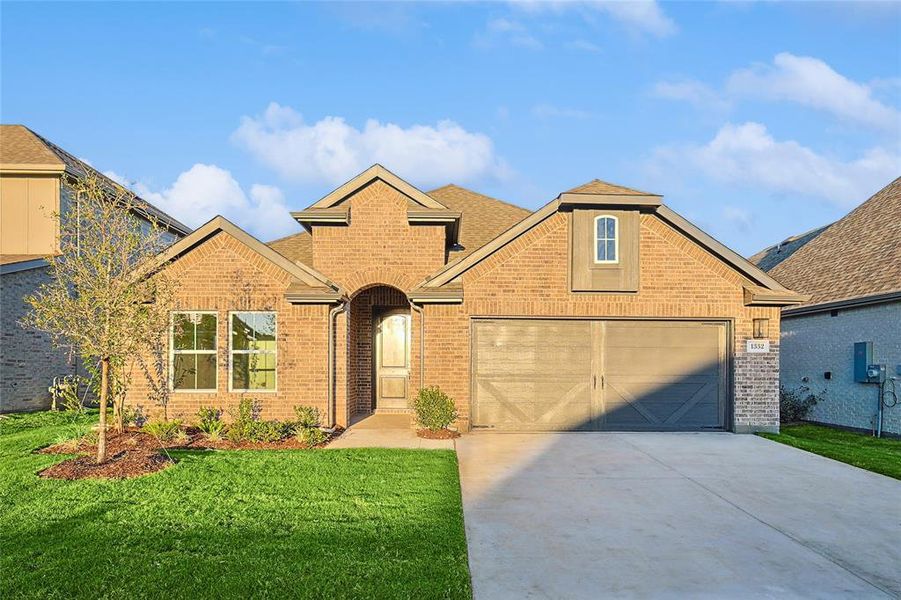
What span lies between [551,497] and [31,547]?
566cm

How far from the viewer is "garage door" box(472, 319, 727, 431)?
11.8m

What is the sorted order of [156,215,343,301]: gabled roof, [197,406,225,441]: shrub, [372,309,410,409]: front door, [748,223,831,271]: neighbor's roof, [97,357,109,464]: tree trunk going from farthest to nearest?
[748,223,831,271]: neighbor's roof → [372,309,410,409]: front door → [156,215,343,301]: gabled roof → [197,406,225,441]: shrub → [97,357,109,464]: tree trunk

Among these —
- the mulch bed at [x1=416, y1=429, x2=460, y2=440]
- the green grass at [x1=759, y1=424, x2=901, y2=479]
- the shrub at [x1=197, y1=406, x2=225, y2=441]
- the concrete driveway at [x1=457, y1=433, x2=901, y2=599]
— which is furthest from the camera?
the mulch bed at [x1=416, y1=429, x2=460, y2=440]

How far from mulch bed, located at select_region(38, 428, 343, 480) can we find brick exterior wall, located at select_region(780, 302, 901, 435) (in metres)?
12.5

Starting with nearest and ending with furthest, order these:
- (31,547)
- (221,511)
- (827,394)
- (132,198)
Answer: (31,547) < (221,511) < (132,198) < (827,394)

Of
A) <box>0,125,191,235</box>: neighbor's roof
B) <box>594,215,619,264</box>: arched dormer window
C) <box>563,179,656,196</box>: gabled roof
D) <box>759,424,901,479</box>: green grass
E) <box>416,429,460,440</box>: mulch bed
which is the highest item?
<box>0,125,191,235</box>: neighbor's roof

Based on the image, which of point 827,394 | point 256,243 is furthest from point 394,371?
point 827,394

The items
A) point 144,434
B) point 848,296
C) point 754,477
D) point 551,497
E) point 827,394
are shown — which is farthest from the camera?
point 827,394

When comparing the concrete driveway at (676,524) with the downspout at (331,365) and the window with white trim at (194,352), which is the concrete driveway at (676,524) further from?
the window with white trim at (194,352)

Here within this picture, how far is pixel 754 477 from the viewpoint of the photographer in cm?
820

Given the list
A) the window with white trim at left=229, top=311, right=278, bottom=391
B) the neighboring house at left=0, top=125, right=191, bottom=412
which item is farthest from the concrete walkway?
the neighboring house at left=0, top=125, right=191, bottom=412

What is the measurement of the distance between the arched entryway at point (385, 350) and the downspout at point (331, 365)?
267 centimetres

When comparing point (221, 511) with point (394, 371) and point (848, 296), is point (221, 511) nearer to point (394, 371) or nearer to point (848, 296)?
point (394, 371)

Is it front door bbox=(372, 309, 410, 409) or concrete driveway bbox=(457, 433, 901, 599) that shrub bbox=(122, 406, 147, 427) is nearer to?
front door bbox=(372, 309, 410, 409)
